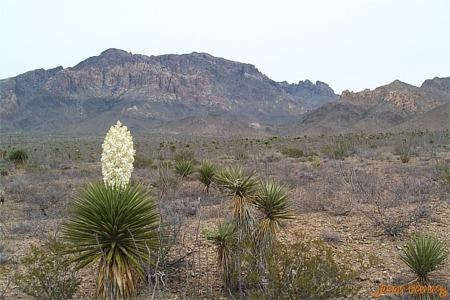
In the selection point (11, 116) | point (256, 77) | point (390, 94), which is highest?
point (256, 77)

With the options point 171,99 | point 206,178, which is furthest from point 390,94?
point 206,178

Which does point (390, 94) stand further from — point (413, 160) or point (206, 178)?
point (206, 178)

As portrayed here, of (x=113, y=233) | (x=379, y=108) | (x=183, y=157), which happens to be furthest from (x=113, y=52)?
(x=113, y=233)

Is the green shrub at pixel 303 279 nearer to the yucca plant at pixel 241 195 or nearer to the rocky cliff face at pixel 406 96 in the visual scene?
the yucca plant at pixel 241 195

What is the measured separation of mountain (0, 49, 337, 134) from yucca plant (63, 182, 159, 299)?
313 ft

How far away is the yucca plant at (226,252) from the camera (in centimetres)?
617

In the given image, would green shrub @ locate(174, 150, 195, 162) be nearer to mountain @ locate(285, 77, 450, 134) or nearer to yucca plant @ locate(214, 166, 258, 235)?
yucca plant @ locate(214, 166, 258, 235)

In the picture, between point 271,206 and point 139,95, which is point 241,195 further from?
point 139,95

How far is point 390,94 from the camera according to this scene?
93.2m

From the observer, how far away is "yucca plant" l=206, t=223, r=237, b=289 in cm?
617

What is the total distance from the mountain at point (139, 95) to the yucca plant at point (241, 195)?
310 feet

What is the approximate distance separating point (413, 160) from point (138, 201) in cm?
2059

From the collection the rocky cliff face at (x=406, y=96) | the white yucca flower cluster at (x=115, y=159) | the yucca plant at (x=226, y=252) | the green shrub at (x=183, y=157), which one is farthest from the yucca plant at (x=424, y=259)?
the rocky cliff face at (x=406, y=96)

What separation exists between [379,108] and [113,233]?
303 feet
